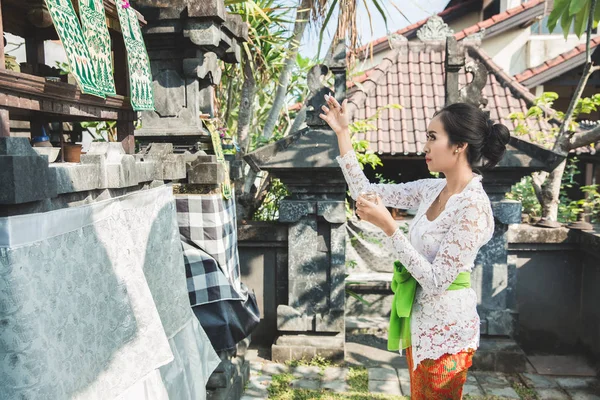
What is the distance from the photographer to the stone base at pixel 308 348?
14.7 feet

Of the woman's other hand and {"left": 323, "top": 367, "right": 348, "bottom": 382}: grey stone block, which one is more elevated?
the woman's other hand

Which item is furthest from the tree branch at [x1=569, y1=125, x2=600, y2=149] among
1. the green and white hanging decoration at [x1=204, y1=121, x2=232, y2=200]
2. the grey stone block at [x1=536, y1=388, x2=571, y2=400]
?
the green and white hanging decoration at [x1=204, y1=121, x2=232, y2=200]

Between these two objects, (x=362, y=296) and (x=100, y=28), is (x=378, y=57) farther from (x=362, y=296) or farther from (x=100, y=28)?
(x=100, y=28)

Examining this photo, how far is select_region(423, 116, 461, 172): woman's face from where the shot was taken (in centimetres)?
235

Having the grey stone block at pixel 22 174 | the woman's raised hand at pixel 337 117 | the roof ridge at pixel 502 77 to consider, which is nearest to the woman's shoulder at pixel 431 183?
the woman's raised hand at pixel 337 117

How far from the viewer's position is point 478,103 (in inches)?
170

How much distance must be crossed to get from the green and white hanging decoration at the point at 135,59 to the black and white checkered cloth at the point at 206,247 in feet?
2.83

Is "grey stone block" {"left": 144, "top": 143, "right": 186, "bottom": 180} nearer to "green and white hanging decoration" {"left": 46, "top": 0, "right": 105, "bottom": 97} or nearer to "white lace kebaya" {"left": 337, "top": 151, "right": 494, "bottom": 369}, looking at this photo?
"green and white hanging decoration" {"left": 46, "top": 0, "right": 105, "bottom": 97}

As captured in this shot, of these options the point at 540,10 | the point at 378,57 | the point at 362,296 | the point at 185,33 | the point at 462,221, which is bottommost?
the point at 362,296

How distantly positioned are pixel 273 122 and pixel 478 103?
8.78 feet

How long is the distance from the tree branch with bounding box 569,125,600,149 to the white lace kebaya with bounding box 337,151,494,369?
2.69 meters

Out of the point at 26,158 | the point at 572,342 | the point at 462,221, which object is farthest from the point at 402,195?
the point at 572,342

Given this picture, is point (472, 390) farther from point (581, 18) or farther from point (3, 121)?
point (3, 121)

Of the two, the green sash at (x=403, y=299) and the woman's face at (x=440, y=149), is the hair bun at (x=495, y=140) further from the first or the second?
the green sash at (x=403, y=299)
